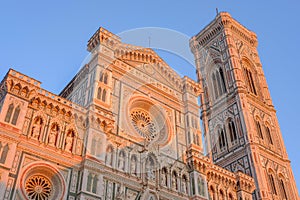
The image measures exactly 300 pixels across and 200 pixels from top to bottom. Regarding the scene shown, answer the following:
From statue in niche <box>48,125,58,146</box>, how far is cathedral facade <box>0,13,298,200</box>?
2.0 inches

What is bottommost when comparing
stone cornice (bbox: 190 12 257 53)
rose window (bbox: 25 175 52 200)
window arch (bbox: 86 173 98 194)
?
rose window (bbox: 25 175 52 200)

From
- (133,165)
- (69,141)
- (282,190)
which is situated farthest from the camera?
(282,190)

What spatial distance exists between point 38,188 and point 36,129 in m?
2.72

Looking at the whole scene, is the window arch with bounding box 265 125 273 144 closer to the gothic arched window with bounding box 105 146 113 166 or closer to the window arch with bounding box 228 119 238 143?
the window arch with bounding box 228 119 238 143

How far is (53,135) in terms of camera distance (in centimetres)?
1652

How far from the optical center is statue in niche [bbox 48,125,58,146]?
638 inches

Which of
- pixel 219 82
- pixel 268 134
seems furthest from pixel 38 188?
pixel 219 82

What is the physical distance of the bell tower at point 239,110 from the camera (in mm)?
28953

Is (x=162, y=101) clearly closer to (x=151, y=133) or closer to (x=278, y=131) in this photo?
(x=151, y=133)

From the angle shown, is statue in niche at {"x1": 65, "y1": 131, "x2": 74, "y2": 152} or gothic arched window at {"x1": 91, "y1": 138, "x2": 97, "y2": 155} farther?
gothic arched window at {"x1": 91, "y1": 138, "x2": 97, "y2": 155}

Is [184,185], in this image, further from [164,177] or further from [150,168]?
[150,168]

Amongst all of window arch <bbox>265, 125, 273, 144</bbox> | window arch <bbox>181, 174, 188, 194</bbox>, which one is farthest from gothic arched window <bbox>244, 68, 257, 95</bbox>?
window arch <bbox>181, 174, 188, 194</bbox>

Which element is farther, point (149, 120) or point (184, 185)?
point (149, 120)

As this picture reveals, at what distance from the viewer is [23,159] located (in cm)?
1486
